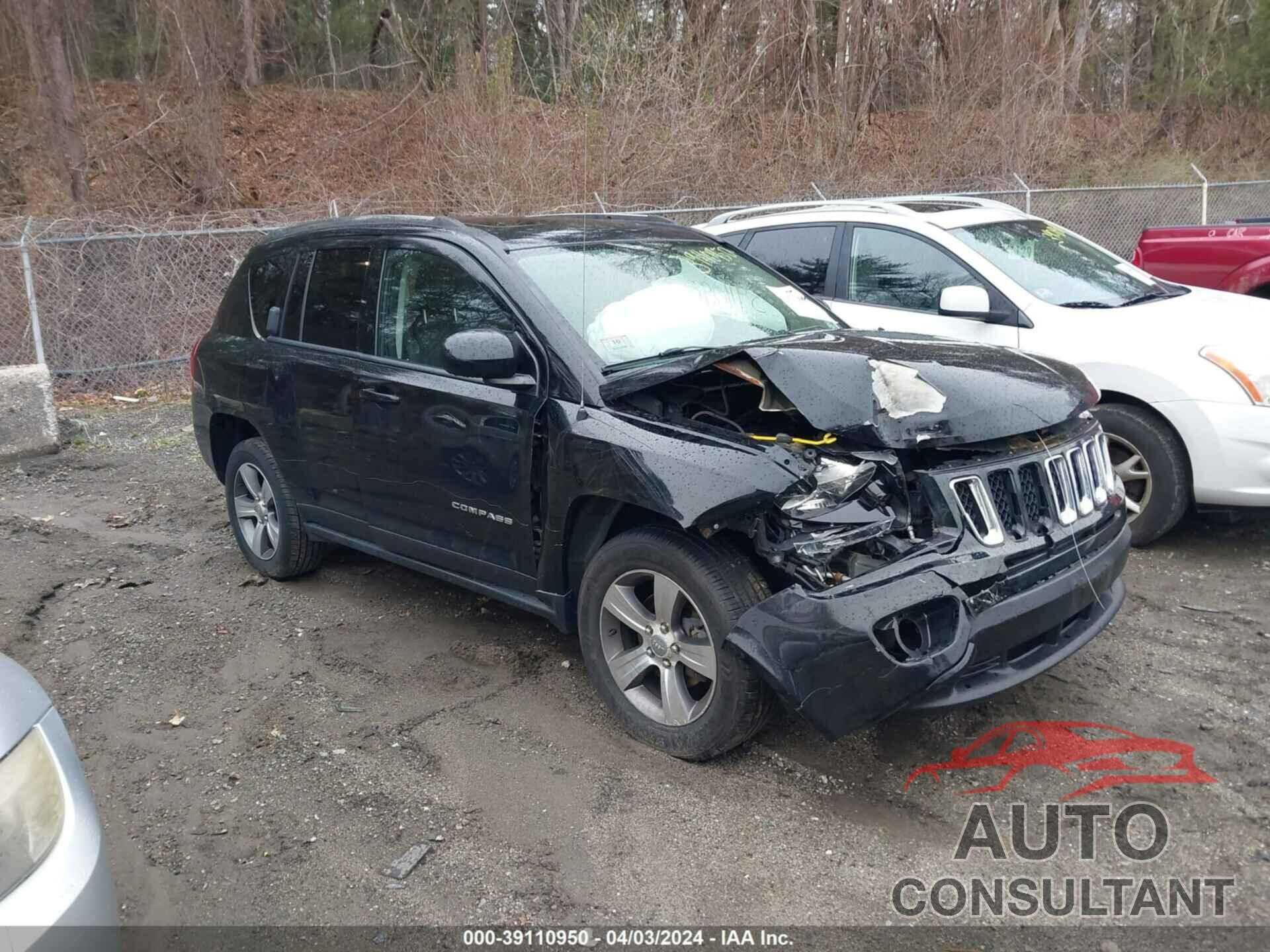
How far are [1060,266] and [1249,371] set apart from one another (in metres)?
1.47

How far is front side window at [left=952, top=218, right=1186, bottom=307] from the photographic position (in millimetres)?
6062

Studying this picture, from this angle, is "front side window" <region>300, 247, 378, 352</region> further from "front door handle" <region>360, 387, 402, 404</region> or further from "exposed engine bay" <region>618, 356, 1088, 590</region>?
"exposed engine bay" <region>618, 356, 1088, 590</region>

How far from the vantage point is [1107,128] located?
20484mm

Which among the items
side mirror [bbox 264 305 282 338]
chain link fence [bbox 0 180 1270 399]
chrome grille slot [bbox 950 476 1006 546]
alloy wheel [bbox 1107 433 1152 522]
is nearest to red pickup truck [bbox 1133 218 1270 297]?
alloy wheel [bbox 1107 433 1152 522]

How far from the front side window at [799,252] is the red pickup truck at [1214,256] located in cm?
374

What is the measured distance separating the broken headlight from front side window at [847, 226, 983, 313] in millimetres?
3078

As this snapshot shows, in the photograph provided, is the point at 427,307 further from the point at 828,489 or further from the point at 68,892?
the point at 68,892

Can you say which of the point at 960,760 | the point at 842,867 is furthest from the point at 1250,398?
the point at 842,867

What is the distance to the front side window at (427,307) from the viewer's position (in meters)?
4.25

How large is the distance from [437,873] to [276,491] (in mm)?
2797

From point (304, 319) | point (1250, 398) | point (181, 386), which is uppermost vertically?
point (304, 319)

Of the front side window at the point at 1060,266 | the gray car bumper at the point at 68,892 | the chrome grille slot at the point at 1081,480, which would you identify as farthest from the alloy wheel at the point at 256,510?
the front side window at the point at 1060,266

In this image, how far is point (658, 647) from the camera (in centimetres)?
364

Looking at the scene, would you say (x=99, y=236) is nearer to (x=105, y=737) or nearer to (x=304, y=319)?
(x=304, y=319)
